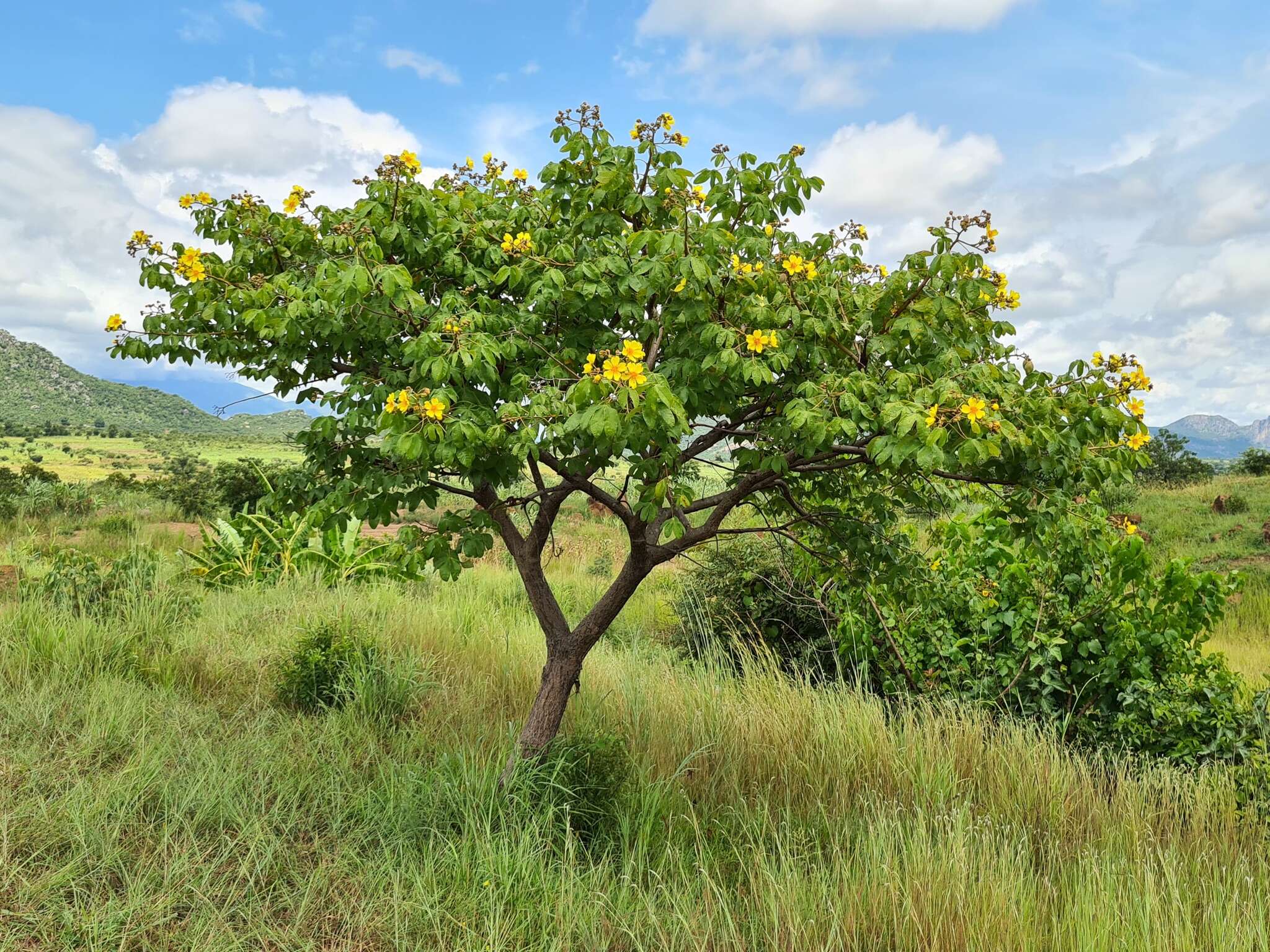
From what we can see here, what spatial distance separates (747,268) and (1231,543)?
1245 centimetres

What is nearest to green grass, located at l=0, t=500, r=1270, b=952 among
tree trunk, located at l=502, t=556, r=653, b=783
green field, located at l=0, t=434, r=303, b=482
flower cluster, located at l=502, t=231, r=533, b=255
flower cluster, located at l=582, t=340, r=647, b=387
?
tree trunk, located at l=502, t=556, r=653, b=783

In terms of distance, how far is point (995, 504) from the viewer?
3.81 metres

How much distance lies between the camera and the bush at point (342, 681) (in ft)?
16.4

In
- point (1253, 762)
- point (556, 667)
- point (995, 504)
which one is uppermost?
point (995, 504)

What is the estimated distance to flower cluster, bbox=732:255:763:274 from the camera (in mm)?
2912

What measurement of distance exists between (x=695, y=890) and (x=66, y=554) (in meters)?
6.66

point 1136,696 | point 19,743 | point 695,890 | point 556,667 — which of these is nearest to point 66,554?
point 19,743

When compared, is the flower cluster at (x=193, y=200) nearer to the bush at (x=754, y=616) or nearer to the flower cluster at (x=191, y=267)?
the flower cluster at (x=191, y=267)

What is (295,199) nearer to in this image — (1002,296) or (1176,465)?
(1002,296)

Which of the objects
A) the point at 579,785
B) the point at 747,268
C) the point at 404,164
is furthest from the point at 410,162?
the point at 579,785

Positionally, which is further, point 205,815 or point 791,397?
point 205,815

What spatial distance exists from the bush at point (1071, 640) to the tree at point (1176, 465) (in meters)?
16.1

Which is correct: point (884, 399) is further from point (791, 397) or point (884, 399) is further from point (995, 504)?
point (995, 504)

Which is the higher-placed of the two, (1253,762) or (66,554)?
(66,554)
